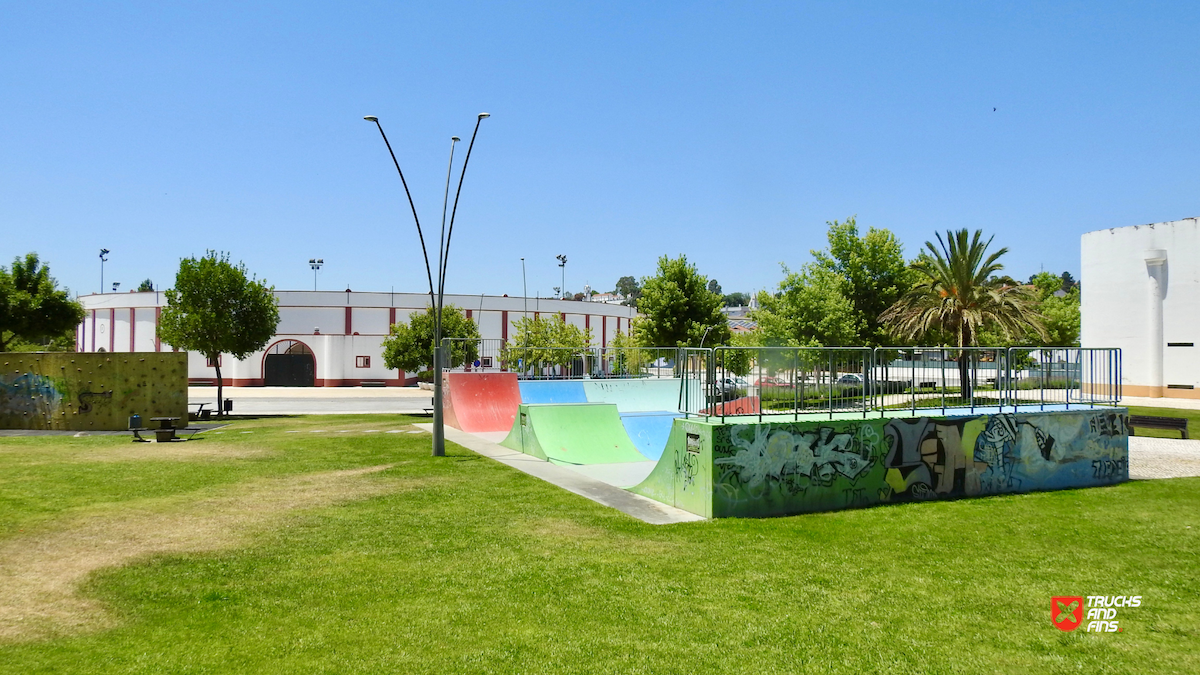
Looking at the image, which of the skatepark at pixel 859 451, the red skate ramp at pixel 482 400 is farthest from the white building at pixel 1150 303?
the red skate ramp at pixel 482 400

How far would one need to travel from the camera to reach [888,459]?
12.5 meters

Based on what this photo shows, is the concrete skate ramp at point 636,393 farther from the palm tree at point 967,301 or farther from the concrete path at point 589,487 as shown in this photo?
the palm tree at point 967,301

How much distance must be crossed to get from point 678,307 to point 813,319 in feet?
24.3

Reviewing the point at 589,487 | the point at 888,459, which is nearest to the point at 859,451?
the point at 888,459

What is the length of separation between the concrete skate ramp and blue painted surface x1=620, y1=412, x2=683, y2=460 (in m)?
2.91

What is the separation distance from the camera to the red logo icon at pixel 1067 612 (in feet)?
21.6

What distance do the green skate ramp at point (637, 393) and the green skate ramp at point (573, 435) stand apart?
4177 mm

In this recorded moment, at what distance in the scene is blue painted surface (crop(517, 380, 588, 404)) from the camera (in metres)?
24.5

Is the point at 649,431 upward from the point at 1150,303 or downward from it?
downward

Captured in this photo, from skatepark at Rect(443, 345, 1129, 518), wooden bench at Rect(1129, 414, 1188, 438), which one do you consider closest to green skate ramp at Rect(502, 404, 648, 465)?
skatepark at Rect(443, 345, 1129, 518)

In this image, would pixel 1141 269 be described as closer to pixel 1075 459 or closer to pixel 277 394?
pixel 1075 459

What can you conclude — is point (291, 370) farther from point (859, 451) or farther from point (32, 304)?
point (859, 451)

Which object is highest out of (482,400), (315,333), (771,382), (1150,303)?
(1150,303)

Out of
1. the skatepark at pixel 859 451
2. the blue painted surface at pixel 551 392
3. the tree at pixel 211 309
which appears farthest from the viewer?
the tree at pixel 211 309
